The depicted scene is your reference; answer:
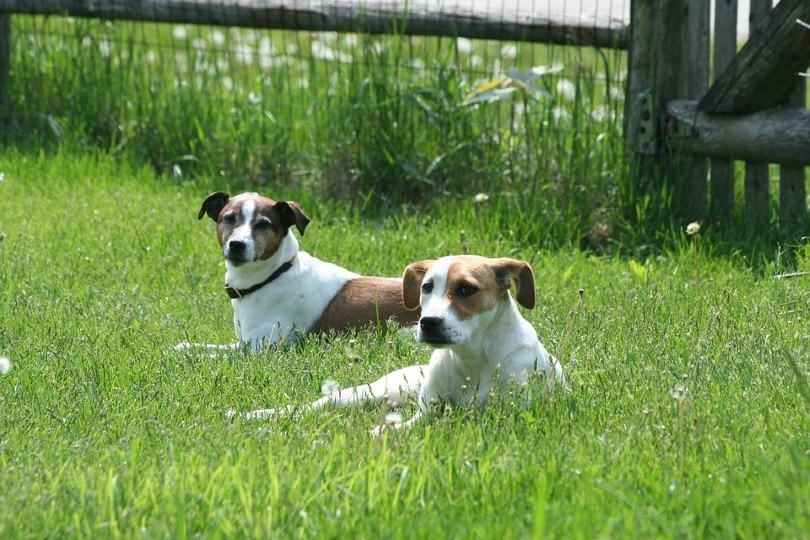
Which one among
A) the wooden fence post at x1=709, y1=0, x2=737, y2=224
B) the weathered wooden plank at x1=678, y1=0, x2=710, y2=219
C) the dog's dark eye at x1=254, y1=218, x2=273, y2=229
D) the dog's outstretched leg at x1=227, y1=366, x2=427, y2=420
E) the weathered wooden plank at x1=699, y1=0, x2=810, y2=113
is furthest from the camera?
the weathered wooden plank at x1=678, y1=0, x2=710, y2=219

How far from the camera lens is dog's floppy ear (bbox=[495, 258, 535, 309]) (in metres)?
5.00

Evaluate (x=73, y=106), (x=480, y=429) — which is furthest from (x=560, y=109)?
(x=480, y=429)

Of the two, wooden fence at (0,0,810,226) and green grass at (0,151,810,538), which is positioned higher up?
wooden fence at (0,0,810,226)

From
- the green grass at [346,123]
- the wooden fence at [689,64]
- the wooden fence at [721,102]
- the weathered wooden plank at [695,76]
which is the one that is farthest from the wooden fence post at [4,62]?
the weathered wooden plank at [695,76]

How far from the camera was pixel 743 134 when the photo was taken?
7566 mm

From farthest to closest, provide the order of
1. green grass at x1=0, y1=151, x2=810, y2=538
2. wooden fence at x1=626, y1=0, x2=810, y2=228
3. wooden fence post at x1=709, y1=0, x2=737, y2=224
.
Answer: wooden fence post at x1=709, y1=0, x2=737, y2=224 → wooden fence at x1=626, y1=0, x2=810, y2=228 → green grass at x1=0, y1=151, x2=810, y2=538

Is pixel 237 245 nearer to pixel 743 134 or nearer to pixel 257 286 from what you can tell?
pixel 257 286

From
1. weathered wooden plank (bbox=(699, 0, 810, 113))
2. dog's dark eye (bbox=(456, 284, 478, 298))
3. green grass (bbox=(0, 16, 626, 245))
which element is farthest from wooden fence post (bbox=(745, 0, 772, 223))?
dog's dark eye (bbox=(456, 284, 478, 298))

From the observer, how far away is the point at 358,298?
21.7 ft

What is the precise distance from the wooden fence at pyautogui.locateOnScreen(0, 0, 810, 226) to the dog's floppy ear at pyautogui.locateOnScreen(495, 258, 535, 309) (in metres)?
3.00

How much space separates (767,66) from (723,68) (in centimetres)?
67

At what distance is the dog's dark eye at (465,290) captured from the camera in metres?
4.84

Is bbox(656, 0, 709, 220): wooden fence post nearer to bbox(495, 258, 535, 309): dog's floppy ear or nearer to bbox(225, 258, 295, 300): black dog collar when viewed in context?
bbox(225, 258, 295, 300): black dog collar

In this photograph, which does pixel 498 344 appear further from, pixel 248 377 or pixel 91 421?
pixel 91 421
